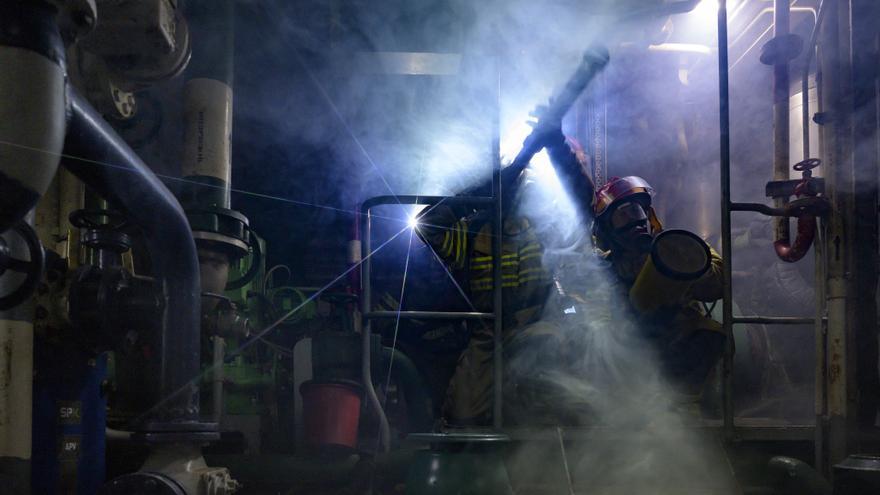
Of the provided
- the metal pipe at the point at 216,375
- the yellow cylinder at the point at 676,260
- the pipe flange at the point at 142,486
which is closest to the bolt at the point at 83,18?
the pipe flange at the point at 142,486

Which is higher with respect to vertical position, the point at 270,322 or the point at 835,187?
the point at 835,187

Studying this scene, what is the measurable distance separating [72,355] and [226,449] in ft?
5.24

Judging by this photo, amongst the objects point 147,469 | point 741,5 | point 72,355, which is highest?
point 741,5

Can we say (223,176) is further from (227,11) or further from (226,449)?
(226,449)

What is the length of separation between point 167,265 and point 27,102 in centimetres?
132

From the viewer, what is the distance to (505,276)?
4.24m

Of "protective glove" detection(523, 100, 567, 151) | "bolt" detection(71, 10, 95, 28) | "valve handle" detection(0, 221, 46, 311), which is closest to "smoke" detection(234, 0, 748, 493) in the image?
"protective glove" detection(523, 100, 567, 151)

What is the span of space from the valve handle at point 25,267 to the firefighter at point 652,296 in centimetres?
275

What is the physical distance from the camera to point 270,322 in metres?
5.56

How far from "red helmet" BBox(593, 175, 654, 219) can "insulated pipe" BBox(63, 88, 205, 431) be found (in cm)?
272

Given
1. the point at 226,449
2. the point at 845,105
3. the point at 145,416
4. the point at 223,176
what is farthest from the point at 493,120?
the point at 226,449

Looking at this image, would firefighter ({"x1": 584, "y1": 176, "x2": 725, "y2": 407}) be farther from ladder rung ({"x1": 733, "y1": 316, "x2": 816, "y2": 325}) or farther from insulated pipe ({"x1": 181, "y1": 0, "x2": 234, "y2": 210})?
insulated pipe ({"x1": 181, "y1": 0, "x2": 234, "y2": 210})

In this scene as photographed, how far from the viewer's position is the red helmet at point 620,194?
15.1 feet

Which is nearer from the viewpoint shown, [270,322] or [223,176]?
[223,176]
